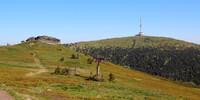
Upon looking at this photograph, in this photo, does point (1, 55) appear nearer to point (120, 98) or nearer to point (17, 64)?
point (17, 64)

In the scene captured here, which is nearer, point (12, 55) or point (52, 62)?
point (52, 62)

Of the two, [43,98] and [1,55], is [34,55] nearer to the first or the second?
[1,55]

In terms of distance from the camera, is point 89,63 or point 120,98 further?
point 89,63

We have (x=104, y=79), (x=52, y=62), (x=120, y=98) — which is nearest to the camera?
(x=120, y=98)

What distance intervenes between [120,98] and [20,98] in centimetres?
1699

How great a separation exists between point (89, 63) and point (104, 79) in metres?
39.1

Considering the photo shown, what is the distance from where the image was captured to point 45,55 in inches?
5694

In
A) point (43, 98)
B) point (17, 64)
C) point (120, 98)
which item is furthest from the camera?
point (17, 64)

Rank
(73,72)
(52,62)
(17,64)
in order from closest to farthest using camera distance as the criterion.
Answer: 1. (73,72)
2. (17,64)
3. (52,62)

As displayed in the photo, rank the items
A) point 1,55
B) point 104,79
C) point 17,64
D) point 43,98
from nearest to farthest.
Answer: point 43,98, point 104,79, point 17,64, point 1,55

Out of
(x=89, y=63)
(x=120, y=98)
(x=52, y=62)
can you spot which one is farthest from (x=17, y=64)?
(x=120, y=98)

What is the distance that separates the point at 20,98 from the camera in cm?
3494

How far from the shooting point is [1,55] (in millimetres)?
138750

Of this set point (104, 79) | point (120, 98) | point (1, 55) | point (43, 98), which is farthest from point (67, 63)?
point (43, 98)
